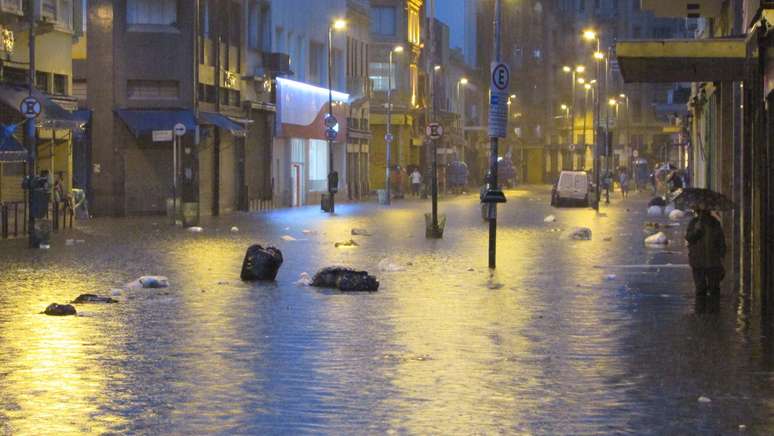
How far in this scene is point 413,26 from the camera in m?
115

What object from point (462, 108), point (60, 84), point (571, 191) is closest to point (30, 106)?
point (60, 84)

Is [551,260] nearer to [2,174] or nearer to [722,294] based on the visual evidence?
[722,294]

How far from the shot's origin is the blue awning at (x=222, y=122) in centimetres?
6087

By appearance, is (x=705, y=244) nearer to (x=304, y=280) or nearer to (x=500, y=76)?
(x=304, y=280)

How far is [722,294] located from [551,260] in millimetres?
8748

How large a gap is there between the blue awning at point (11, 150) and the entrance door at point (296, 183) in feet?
113

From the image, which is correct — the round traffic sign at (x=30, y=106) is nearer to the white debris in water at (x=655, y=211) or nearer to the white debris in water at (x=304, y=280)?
the white debris in water at (x=304, y=280)

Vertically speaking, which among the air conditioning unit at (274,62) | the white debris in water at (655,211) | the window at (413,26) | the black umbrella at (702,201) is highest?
the window at (413,26)

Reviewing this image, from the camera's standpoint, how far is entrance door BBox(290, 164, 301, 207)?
76625mm

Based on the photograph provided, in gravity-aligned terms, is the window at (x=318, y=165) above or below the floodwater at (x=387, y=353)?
above

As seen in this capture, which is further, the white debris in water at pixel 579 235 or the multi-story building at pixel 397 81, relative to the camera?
the multi-story building at pixel 397 81

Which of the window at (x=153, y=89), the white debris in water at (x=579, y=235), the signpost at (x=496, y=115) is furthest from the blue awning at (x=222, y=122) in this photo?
the signpost at (x=496, y=115)

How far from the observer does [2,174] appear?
43688 millimetres

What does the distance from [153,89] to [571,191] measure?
20875 millimetres
